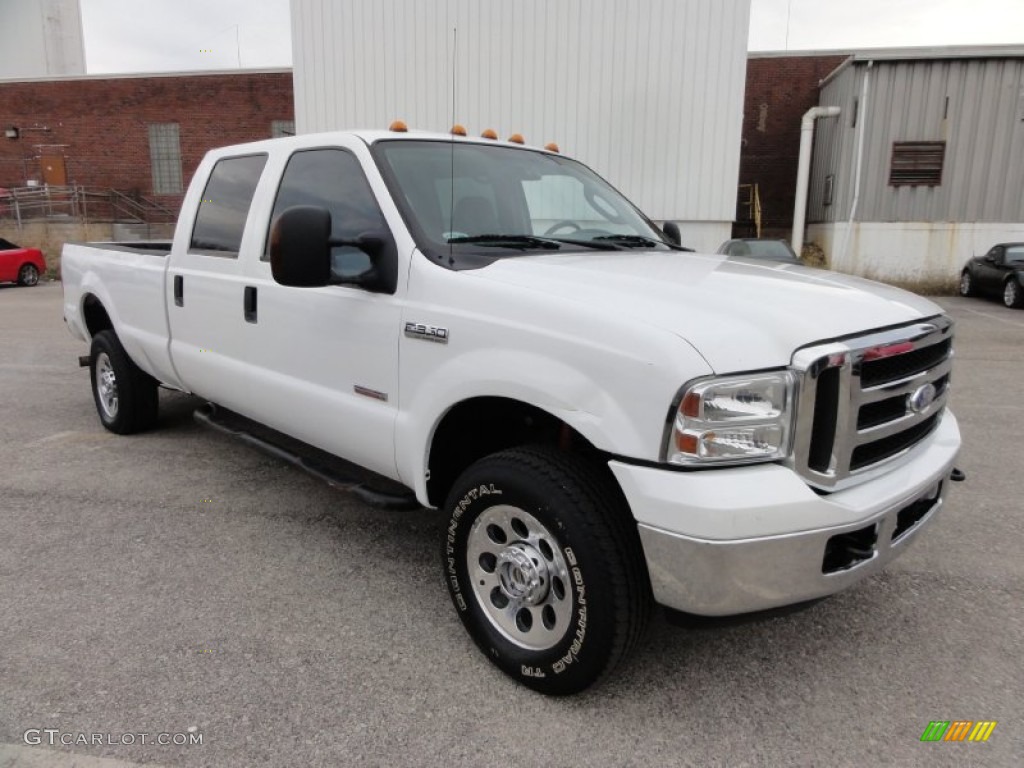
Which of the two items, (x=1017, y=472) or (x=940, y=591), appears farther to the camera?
(x=1017, y=472)

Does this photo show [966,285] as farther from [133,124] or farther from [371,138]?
[133,124]

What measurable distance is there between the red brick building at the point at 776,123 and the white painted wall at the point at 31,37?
98.3ft

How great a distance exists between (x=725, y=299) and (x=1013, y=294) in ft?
52.6

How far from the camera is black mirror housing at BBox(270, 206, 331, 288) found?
2670mm

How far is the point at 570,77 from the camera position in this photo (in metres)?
16.6

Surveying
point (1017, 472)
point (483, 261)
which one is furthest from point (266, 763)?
point (1017, 472)

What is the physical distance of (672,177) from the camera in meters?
16.7

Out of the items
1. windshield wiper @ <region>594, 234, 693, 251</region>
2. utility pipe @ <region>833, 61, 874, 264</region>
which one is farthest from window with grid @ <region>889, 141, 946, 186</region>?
windshield wiper @ <region>594, 234, 693, 251</region>

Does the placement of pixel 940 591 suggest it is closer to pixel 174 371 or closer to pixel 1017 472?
pixel 1017 472

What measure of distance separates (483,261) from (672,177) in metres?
14.9

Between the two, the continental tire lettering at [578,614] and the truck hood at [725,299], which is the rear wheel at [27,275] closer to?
the truck hood at [725,299]

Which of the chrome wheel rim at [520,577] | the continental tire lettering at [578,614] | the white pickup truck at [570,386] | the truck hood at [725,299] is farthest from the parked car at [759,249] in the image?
the continental tire lettering at [578,614]

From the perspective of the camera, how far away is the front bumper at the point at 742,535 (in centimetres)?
206

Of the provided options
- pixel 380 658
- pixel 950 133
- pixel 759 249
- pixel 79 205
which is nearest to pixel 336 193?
pixel 380 658
